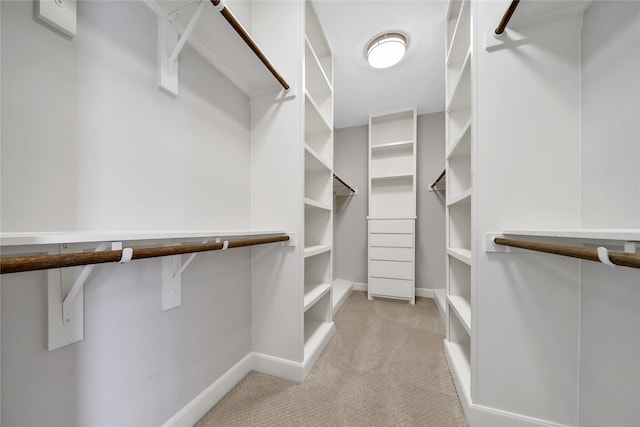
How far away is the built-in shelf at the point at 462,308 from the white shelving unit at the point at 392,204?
1.07 m

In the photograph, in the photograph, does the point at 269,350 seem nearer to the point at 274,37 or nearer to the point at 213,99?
the point at 213,99

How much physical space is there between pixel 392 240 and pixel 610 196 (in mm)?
1932

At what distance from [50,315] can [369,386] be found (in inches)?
54.8

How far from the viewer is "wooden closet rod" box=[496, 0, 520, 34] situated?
857mm

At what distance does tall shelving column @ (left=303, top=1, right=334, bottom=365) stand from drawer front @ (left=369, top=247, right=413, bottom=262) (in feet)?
3.34

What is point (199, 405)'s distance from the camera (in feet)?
3.33

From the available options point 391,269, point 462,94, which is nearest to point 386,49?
point 462,94

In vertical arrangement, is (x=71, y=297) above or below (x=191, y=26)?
below

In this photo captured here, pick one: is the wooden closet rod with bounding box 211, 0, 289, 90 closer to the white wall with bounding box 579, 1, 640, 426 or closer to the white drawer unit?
the white wall with bounding box 579, 1, 640, 426

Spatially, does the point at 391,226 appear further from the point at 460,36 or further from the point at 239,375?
the point at 239,375

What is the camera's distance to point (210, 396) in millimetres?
1074

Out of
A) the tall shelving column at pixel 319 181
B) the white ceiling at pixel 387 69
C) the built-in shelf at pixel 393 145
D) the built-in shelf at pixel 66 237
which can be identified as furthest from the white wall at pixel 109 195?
the built-in shelf at pixel 393 145

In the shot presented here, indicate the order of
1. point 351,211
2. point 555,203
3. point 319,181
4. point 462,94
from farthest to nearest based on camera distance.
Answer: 1. point 351,211
2. point 319,181
3. point 462,94
4. point 555,203

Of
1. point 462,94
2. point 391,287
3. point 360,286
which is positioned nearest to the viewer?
point 462,94
